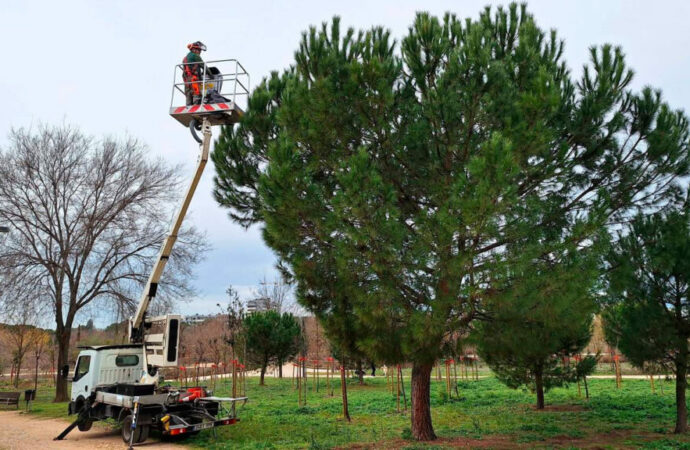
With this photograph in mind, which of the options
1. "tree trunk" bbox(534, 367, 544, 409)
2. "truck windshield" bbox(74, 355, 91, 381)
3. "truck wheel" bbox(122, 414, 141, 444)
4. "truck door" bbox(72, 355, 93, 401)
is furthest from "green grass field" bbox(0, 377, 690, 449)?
"truck windshield" bbox(74, 355, 91, 381)

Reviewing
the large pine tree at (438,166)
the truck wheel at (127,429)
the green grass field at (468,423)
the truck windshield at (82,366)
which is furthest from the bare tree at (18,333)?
the large pine tree at (438,166)

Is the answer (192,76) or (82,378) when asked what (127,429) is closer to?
(82,378)

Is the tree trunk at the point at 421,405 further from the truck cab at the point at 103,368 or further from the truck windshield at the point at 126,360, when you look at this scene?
the truck windshield at the point at 126,360

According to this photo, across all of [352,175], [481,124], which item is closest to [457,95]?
[481,124]

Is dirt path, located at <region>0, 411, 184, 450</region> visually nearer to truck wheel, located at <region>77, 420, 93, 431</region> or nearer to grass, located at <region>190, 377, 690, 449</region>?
truck wheel, located at <region>77, 420, 93, 431</region>

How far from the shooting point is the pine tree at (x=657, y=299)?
30.1 feet

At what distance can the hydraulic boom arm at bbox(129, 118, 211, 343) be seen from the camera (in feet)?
31.9

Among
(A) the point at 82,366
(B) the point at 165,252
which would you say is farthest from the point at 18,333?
(B) the point at 165,252

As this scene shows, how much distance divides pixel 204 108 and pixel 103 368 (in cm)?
664

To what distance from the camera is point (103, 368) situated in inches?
453

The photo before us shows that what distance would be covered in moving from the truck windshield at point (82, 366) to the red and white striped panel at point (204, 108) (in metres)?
6.44

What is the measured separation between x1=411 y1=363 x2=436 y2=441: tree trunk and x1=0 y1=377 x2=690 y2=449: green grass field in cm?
30

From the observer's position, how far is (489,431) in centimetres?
1073

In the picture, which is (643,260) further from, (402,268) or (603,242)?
(402,268)
